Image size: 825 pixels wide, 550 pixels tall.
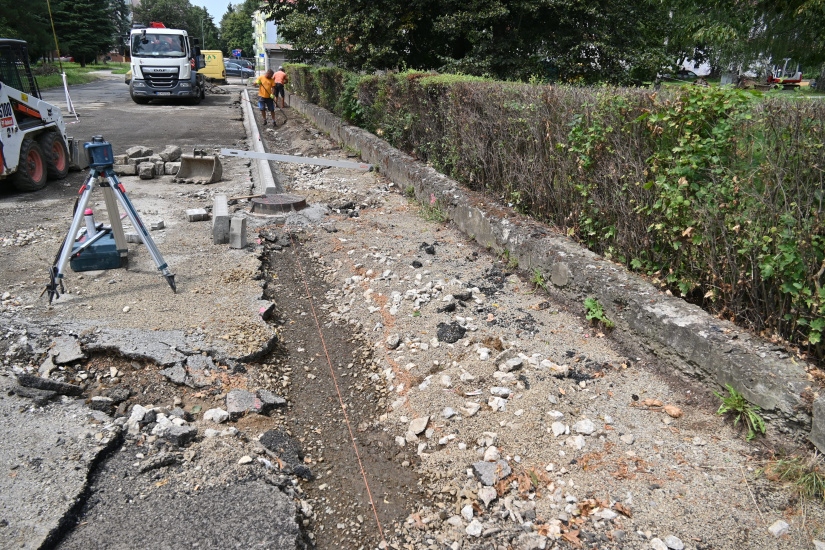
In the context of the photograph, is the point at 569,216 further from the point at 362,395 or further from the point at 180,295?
the point at 180,295

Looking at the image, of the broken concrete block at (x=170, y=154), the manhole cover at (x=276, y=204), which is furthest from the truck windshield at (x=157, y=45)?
the manhole cover at (x=276, y=204)

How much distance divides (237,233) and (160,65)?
61.6 ft

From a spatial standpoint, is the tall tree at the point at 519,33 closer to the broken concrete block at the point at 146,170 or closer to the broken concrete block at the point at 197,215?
the broken concrete block at the point at 146,170

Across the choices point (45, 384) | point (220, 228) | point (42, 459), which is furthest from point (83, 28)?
point (42, 459)

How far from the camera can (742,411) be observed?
121 inches

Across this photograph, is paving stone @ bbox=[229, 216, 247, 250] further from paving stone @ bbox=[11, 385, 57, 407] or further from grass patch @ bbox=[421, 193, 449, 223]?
paving stone @ bbox=[11, 385, 57, 407]

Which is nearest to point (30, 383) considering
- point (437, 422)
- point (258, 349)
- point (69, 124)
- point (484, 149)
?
point (258, 349)

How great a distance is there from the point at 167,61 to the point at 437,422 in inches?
891

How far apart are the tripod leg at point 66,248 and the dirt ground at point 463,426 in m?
0.25

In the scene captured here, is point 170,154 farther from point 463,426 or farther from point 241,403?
point 463,426

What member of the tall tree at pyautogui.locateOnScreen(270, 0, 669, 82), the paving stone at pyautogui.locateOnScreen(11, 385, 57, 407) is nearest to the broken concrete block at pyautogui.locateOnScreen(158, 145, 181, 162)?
the tall tree at pyautogui.locateOnScreen(270, 0, 669, 82)

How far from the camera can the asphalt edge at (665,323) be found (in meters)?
2.88

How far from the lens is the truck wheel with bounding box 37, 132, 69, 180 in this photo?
9.43 m

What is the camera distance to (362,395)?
412cm
